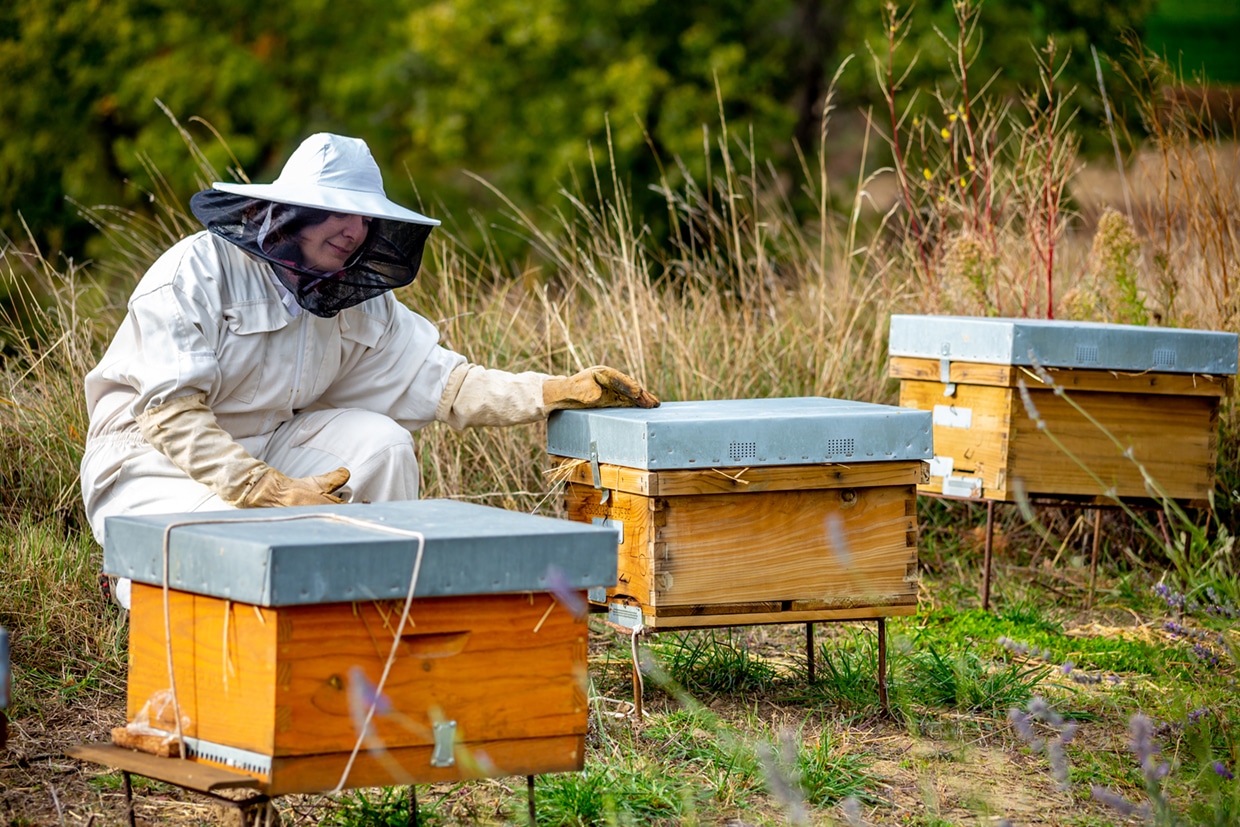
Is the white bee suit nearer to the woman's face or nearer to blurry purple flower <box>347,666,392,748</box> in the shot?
the woman's face

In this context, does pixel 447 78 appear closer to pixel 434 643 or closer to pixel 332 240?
pixel 332 240

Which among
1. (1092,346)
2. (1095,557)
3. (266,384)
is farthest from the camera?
(1095,557)

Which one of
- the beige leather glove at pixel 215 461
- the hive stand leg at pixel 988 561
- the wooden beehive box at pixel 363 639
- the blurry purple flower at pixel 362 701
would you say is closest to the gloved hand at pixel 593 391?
the beige leather glove at pixel 215 461

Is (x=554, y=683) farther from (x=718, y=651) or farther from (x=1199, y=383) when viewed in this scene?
(x=1199, y=383)

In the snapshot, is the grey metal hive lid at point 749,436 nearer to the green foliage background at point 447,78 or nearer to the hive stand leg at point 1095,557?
the hive stand leg at point 1095,557

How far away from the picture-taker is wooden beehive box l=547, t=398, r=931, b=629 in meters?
3.18

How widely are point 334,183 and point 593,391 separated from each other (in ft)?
2.87

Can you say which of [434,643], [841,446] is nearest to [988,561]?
[841,446]

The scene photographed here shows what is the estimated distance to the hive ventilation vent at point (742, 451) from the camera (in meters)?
3.18

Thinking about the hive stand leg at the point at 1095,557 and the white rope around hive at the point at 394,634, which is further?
the hive stand leg at the point at 1095,557

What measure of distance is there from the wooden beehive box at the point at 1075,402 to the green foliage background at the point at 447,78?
9782 mm

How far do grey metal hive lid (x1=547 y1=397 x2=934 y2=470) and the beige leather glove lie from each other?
68cm

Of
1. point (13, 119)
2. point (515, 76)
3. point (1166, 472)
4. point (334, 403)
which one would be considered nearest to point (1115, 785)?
point (1166, 472)

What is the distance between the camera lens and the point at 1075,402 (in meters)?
4.19
